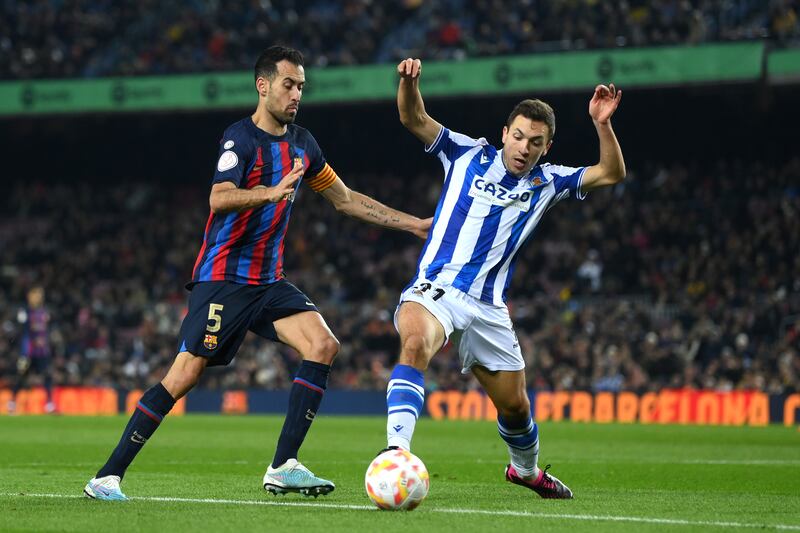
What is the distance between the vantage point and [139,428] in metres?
7.24

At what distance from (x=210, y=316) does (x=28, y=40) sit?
27.8 m

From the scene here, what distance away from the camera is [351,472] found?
34.9ft

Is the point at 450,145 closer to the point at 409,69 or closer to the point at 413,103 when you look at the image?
the point at 413,103

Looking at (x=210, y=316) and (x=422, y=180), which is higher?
(x=422, y=180)

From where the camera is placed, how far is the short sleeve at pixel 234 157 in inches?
284

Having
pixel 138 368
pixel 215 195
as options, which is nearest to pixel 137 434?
pixel 215 195

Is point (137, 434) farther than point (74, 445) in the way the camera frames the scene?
No

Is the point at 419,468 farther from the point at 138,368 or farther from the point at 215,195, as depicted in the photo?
the point at 138,368

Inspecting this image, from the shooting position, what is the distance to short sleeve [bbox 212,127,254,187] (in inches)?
284

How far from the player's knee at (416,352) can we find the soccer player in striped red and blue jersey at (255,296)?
28.3 inches

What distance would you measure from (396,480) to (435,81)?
22917 millimetres

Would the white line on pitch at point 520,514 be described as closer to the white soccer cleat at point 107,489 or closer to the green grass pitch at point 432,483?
the green grass pitch at point 432,483

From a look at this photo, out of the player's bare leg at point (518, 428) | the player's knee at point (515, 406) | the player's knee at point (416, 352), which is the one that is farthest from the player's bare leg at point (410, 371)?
the player's knee at point (515, 406)

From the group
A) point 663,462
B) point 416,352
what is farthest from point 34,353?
point 416,352
